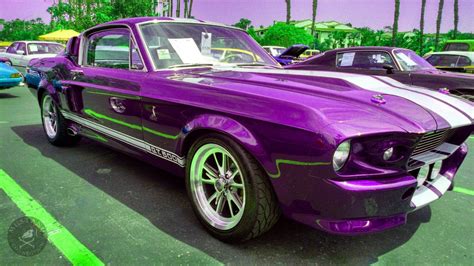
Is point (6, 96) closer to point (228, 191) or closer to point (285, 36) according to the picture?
point (228, 191)

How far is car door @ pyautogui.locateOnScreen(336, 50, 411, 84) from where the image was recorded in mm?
6516

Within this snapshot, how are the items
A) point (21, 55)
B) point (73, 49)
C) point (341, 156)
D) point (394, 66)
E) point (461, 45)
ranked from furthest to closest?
point (21, 55)
point (461, 45)
point (394, 66)
point (73, 49)
point (341, 156)

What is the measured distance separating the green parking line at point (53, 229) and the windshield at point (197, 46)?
1421 mm

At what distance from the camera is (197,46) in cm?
328

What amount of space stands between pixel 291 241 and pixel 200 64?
169cm

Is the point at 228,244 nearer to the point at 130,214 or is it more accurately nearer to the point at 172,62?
the point at 130,214

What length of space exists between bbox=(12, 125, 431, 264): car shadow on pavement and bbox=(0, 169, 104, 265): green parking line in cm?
53

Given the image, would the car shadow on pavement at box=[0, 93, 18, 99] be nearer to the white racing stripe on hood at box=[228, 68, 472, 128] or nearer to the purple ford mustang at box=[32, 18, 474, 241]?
the purple ford mustang at box=[32, 18, 474, 241]

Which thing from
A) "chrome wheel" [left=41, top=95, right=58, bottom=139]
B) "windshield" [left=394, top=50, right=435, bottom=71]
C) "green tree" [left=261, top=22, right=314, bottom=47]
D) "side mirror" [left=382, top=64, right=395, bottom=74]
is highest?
"green tree" [left=261, top=22, right=314, bottom=47]

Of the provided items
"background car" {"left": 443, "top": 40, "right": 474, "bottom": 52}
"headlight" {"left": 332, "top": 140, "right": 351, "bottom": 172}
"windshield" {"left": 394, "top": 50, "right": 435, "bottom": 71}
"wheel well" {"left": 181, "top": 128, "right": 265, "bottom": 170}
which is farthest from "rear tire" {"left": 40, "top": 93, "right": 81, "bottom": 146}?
"background car" {"left": 443, "top": 40, "right": 474, "bottom": 52}

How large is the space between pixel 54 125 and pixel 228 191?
3.22 m

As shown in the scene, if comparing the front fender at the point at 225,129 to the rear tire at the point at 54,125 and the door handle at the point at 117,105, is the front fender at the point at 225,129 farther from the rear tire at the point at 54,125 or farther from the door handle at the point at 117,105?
the rear tire at the point at 54,125

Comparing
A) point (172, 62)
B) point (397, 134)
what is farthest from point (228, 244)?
point (172, 62)

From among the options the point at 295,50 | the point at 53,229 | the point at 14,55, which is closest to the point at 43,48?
the point at 14,55
